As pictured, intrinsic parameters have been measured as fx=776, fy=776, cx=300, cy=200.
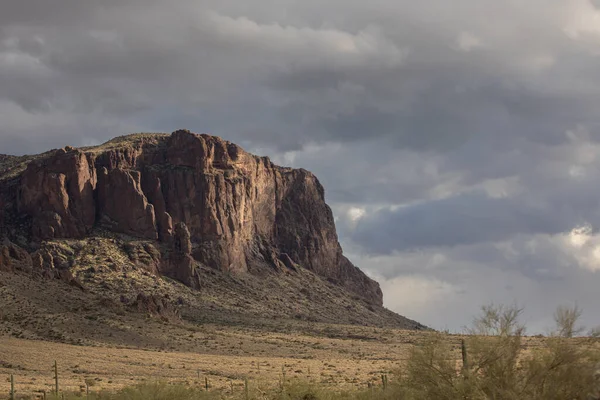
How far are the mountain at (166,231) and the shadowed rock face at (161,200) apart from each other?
24 cm

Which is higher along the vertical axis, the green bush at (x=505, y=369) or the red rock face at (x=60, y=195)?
the red rock face at (x=60, y=195)

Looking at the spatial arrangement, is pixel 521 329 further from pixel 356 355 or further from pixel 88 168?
pixel 88 168

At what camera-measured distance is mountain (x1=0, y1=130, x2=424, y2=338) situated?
143 m

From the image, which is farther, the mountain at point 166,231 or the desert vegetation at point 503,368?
the mountain at point 166,231

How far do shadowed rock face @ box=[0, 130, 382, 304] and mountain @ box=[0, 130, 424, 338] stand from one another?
24cm

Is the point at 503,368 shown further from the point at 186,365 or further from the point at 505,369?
the point at 186,365

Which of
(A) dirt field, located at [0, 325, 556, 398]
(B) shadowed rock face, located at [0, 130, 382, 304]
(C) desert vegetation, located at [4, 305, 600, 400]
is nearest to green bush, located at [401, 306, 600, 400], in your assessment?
(C) desert vegetation, located at [4, 305, 600, 400]

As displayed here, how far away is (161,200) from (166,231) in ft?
32.0

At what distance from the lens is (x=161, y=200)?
170 metres

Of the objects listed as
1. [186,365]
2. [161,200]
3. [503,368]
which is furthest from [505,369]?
[161,200]

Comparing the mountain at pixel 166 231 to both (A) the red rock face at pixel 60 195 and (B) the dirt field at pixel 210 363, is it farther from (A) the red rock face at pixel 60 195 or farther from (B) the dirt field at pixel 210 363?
(B) the dirt field at pixel 210 363

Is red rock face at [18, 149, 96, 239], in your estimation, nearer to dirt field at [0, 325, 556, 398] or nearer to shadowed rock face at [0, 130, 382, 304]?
shadowed rock face at [0, 130, 382, 304]

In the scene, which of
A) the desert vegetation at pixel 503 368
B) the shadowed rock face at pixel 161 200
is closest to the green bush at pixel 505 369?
the desert vegetation at pixel 503 368

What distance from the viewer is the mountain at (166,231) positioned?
469 ft
